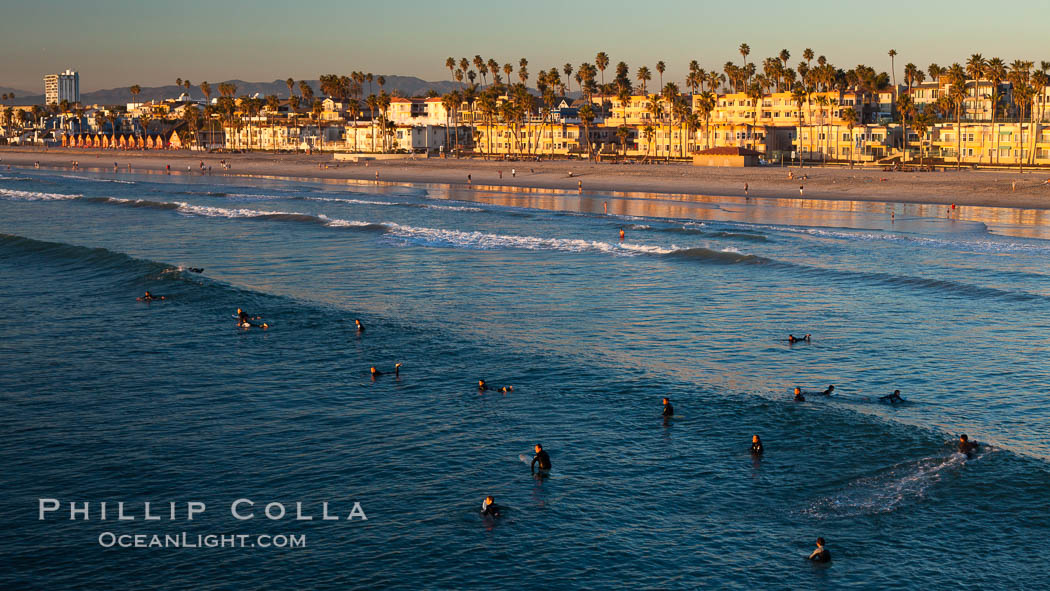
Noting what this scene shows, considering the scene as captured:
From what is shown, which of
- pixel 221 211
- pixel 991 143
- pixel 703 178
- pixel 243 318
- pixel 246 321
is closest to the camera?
pixel 246 321

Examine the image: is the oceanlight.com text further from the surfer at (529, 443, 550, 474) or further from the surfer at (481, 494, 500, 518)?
the surfer at (529, 443, 550, 474)

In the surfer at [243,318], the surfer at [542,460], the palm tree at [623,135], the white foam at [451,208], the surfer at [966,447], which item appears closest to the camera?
the surfer at [542,460]

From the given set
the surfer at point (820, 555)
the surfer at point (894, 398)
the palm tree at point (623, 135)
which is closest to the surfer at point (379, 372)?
the surfer at point (894, 398)

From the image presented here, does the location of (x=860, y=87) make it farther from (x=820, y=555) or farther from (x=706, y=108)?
(x=820, y=555)

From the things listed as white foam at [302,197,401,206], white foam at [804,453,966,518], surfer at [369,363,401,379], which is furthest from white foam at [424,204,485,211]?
→ white foam at [804,453,966,518]

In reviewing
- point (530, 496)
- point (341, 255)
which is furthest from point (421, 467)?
point (341, 255)

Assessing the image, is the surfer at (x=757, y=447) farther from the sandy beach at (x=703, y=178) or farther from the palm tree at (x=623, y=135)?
the palm tree at (x=623, y=135)

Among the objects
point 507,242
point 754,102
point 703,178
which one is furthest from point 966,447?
point 754,102

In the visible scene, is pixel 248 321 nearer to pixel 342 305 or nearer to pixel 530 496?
pixel 342 305
